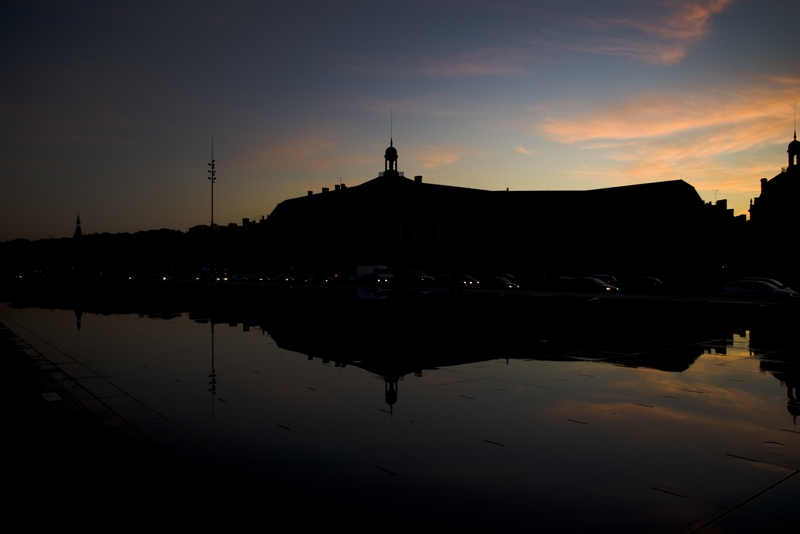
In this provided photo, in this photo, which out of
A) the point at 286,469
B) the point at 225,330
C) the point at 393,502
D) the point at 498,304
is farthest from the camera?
the point at 498,304

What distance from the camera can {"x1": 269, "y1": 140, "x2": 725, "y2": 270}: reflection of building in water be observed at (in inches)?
2867

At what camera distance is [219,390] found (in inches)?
444

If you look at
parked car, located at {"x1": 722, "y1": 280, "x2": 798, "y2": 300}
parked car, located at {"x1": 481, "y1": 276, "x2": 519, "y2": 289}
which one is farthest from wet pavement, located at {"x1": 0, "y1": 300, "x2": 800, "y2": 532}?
parked car, located at {"x1": 481, "y1": 276, "x2": 519, "y2": 289}

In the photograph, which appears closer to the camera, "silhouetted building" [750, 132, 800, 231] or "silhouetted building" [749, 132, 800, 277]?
"silhouetted building" [749, 132, 800, 277]

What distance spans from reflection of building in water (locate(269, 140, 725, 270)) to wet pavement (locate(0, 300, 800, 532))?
56931 millimetres

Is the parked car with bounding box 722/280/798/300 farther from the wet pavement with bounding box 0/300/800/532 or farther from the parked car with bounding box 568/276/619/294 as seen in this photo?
the wet pavement with bounding box 0/300/800/532

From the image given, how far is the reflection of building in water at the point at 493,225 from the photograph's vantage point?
239ft

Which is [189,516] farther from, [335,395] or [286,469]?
[335,395]

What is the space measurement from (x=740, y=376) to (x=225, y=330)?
16.6 m

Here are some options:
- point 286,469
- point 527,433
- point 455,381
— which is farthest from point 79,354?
point 527,433

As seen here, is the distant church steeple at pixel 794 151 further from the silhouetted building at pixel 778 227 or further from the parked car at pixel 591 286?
the parked car at pixel 591 286

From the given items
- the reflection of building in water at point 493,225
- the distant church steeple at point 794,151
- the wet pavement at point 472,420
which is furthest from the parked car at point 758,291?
the distant church steeple at point 794,151

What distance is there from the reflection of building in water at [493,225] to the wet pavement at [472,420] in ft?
187

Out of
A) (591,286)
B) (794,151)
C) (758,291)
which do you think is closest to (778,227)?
(794,151)
